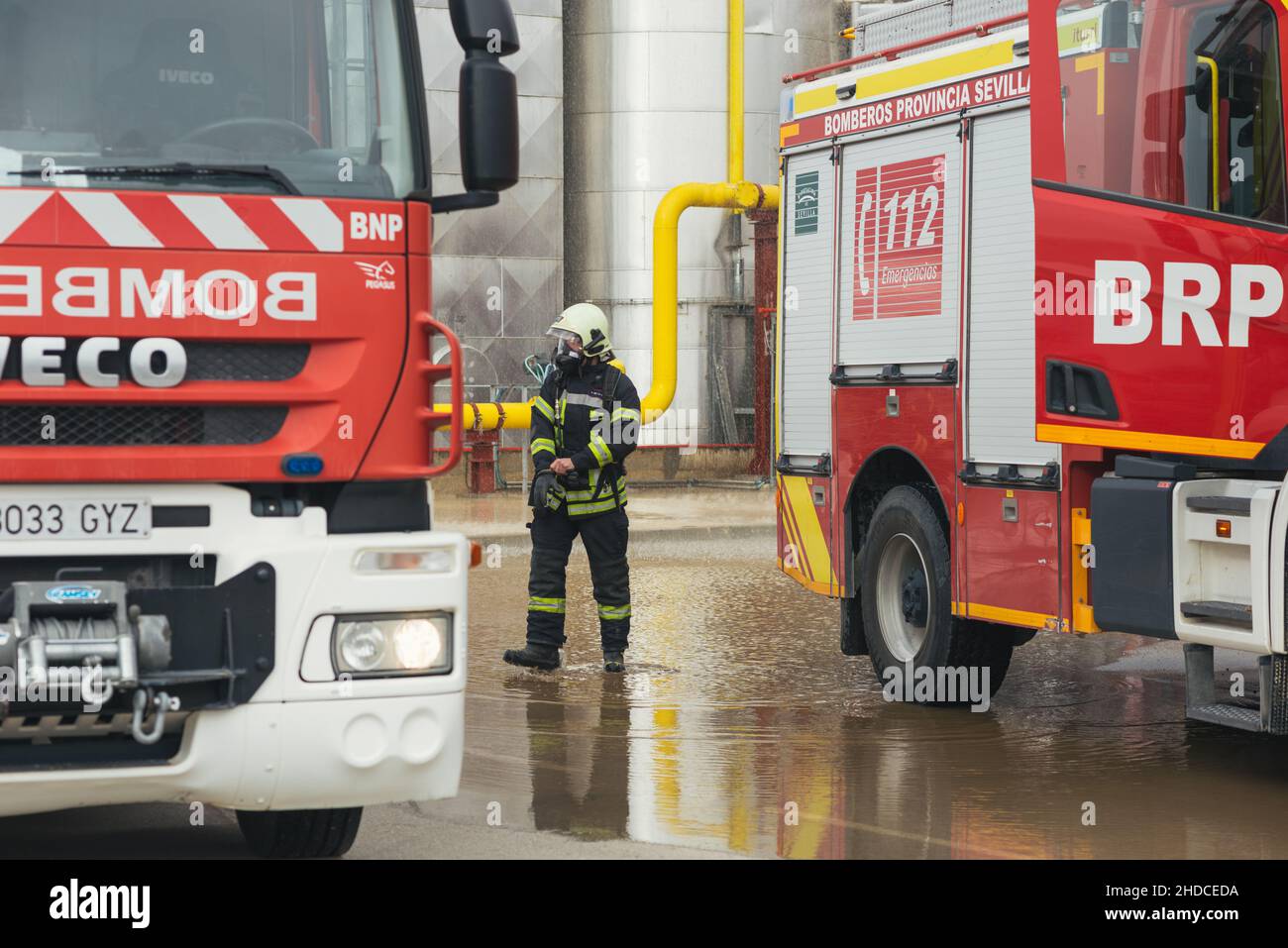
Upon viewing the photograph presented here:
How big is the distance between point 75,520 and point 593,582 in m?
5.37

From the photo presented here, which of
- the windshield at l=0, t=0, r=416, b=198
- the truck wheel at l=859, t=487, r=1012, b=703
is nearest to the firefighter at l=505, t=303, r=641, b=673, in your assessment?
the truck wheel at l=859, t=487, r=1012, b=703

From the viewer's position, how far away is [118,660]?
16.4 feet

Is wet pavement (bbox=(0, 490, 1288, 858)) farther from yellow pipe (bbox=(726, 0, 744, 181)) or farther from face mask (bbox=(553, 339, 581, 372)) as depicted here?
yellow pipe (bbox=(726, 0, 744, 181))

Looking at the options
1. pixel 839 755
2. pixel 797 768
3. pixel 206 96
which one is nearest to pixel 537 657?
pixel 839 755

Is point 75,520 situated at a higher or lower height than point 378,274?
lower

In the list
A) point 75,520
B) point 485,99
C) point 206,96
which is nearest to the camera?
point 75,520

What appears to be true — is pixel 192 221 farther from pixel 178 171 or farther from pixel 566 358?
pixel 566 358

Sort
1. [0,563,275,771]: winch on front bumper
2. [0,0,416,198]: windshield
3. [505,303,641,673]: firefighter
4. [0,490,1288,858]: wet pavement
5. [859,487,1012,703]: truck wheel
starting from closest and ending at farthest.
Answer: [0,563,275,771]: winch on front bumper, [0,0,416,198]: windshield, [0,490,1288,858]: wet pavement, [859,487,1012,703]: truck wheel, [505,303,641,673]: firefighter

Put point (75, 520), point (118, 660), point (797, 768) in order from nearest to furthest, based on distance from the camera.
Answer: point (118, 660)
point (75, 520)
point (797, 768)

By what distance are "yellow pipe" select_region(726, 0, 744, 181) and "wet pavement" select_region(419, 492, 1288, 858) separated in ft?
41.1

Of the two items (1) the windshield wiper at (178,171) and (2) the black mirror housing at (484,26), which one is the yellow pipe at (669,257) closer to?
(2) the black mirror housing at (484,26)

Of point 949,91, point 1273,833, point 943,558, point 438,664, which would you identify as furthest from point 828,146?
point 438,664

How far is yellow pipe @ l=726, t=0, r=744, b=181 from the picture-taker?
2400 cm

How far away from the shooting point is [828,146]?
10.2 meters
